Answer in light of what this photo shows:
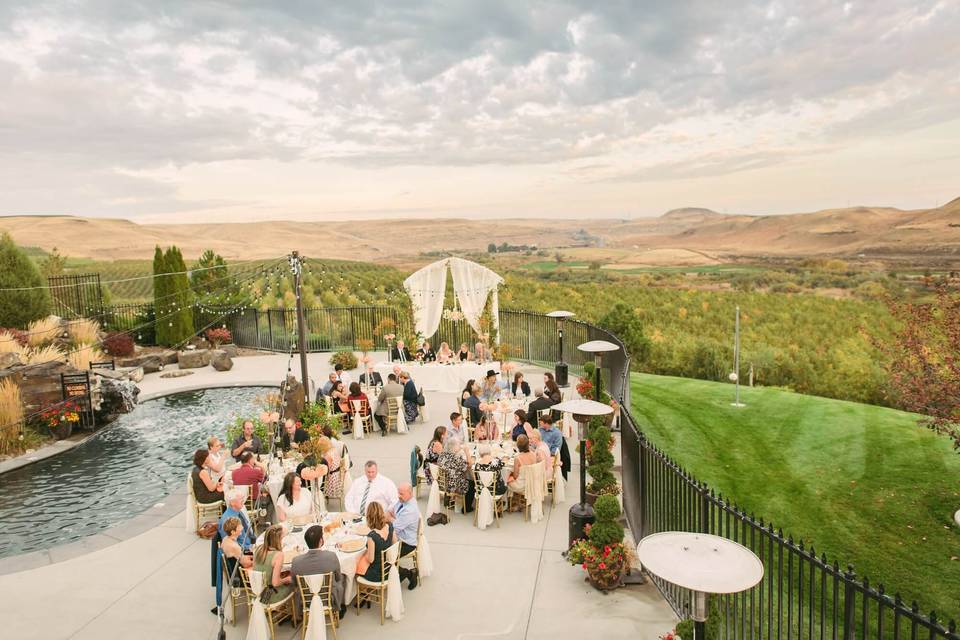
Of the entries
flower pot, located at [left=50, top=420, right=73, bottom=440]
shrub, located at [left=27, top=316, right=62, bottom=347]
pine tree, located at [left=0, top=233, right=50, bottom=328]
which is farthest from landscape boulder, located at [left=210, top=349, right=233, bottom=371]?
flower pot, located at [left=50, top=420, right=73, bottom=440]

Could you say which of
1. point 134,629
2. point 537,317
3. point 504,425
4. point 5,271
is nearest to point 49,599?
point 134,629

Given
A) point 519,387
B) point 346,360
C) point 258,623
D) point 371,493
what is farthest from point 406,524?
point 346,360

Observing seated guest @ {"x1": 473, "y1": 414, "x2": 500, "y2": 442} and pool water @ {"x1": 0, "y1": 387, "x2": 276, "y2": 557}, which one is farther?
seated guest @ {"x1": 473, "y1": 414, "x2": 500, "y2": 442}

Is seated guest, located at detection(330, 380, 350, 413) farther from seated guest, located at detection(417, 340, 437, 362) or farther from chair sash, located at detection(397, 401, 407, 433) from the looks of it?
seated guest, located at detection(417, 340, 437, 362)

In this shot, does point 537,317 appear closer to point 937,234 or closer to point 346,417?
point 346,417

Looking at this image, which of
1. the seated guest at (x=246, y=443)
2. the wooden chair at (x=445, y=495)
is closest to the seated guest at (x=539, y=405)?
the wooden chair at (x=445, y=495)

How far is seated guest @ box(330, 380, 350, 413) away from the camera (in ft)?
48.0

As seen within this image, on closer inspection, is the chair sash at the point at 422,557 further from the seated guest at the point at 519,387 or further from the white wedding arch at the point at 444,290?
the white wedding arch at the point at 444,290

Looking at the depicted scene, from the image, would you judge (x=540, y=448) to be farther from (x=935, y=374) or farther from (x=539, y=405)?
(x=935, y=374)

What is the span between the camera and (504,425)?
13.3 m

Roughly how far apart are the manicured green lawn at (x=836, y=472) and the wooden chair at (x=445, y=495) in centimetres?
477

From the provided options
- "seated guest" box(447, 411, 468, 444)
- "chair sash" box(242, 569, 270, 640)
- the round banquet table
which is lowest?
"chair sash" box(242, 569, 270, 640)

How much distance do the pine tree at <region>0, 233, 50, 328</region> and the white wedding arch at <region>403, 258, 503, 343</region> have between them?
14054 mm

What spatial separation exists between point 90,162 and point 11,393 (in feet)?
200
